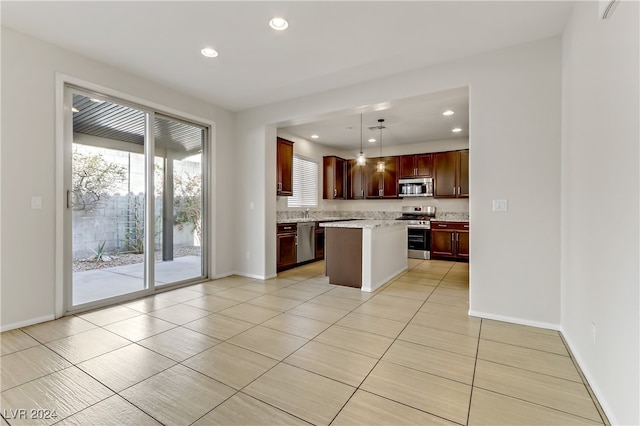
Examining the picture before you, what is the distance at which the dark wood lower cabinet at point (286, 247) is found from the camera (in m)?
5.34

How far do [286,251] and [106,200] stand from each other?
2.89m

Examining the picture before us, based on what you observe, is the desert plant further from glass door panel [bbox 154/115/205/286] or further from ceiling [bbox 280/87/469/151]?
ceiling [bbox 280/87/469/151]

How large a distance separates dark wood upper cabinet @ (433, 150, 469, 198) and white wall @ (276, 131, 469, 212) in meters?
0.35

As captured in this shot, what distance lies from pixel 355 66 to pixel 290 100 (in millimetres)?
1376

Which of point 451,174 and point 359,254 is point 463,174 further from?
point 359,254

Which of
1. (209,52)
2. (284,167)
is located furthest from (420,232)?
(209,52)

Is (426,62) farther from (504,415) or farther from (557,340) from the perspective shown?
(504,415)

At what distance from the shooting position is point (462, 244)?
248 inches

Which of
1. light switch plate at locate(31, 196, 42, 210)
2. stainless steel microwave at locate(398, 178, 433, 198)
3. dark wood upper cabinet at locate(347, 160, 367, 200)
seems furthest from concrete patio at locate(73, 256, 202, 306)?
stainless steel microwave at locate(398, 178, 433, 198)

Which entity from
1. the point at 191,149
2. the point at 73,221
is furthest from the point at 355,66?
the point at 73,221

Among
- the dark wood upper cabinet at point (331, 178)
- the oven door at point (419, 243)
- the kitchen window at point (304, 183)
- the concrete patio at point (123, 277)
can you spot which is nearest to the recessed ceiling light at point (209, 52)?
the concrete patio at point (123, 277)

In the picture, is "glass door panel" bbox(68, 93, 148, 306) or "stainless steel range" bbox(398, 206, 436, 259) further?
"stainless steel range" bbox(398, 206, 436, 259)

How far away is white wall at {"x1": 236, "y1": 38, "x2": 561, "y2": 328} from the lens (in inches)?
112

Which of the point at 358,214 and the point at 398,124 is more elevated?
the point at 398,124
